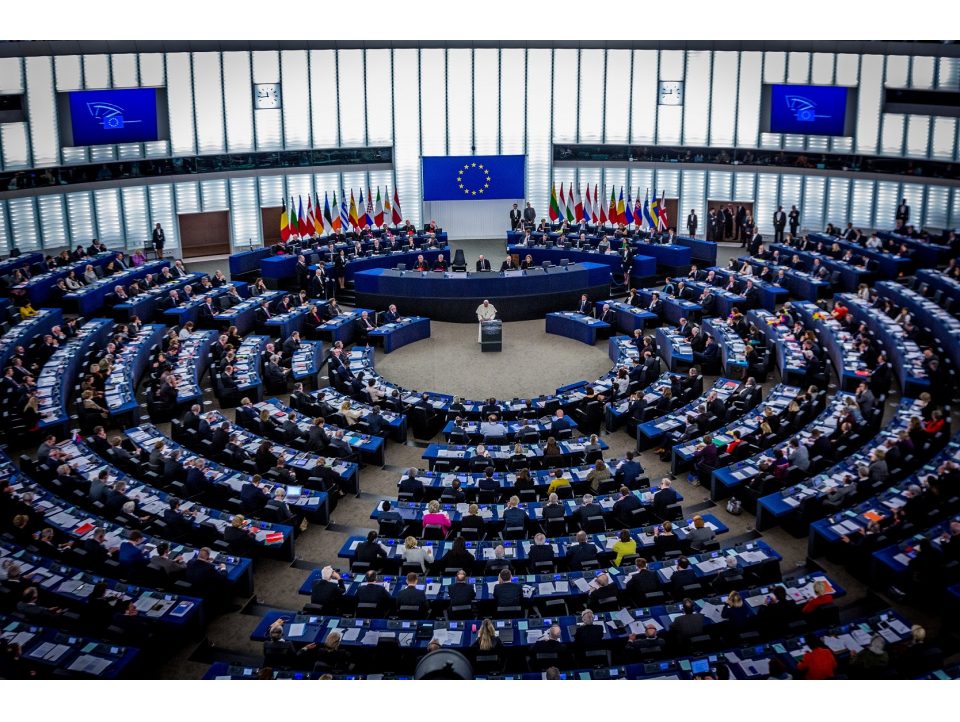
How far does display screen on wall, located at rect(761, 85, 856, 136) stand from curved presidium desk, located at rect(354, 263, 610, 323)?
14217mm

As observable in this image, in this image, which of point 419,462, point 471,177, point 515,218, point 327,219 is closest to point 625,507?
point 419,462

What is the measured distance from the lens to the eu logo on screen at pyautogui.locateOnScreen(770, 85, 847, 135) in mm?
38188

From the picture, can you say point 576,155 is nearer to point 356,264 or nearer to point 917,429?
point 356,264

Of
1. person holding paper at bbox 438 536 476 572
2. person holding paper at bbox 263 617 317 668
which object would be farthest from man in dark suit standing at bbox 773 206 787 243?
person holding paper at bbox 263 617 317 668

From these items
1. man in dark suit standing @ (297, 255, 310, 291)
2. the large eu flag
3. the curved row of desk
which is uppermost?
the large eu flag

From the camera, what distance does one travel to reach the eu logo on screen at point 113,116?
35.3 meters

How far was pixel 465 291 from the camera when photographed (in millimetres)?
31156

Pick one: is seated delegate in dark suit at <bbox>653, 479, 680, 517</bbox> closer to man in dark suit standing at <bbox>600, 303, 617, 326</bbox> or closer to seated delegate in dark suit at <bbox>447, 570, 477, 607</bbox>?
seated delegate in dark suit at <bbox>447, 570, 477, 607</bbox>

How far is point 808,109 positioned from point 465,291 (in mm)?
18695

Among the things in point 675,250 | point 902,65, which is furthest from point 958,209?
point 675,250

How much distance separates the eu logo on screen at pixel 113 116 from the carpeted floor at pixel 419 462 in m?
16.0

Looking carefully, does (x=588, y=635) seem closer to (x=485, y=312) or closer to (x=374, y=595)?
(x=374, y=595)

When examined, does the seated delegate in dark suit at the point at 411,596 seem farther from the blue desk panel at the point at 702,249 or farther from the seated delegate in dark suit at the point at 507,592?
the blue desk panel at the point at 702,249

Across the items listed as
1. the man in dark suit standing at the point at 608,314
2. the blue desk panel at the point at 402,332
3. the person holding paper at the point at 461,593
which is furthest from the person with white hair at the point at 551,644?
the man in dark suit standing at the point at 608,314
